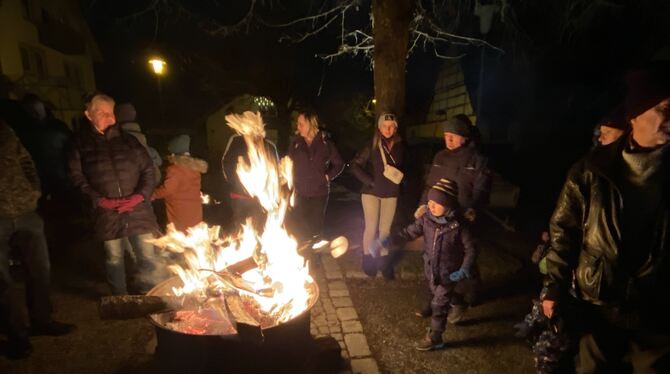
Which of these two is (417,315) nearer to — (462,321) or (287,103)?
(462,321)

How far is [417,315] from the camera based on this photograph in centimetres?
502

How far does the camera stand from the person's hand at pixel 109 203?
442cm

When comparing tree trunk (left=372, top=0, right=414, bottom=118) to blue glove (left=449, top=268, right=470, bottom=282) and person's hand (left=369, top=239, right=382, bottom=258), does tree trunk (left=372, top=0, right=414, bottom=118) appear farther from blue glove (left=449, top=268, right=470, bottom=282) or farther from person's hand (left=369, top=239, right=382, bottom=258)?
blue glove (left=449, top=268, right=470, bottom=282)

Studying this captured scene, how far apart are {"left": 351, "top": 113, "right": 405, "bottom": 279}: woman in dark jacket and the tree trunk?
1161mm

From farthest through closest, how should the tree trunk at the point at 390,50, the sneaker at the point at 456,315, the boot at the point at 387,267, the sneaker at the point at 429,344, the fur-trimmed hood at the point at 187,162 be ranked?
the tree trunk at the point at 390,50, the boot at the point at 387,267, the fur-trimmed hood at the point at 187,162, the sneaker at the point at 456,315, the sneaker at the point at 429,344

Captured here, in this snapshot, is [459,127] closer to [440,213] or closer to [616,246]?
[440,213]

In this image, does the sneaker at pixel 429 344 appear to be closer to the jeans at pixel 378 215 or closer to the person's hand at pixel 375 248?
the person's hand at pixel 375 248

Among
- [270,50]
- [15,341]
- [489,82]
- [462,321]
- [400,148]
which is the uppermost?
[270,50]

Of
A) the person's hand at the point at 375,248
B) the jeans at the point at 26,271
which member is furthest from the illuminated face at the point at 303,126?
the jeans at the point at 26,271

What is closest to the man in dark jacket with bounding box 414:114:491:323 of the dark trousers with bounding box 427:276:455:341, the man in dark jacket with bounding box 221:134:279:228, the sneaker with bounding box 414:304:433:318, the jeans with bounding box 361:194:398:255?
the sneaker with bounding box 414:304:433:318

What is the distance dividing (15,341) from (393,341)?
4130mm

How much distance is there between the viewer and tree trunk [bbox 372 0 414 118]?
6.31m

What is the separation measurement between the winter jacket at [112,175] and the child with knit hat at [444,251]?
11.3 feet

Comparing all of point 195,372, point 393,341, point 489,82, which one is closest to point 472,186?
point 393,341
